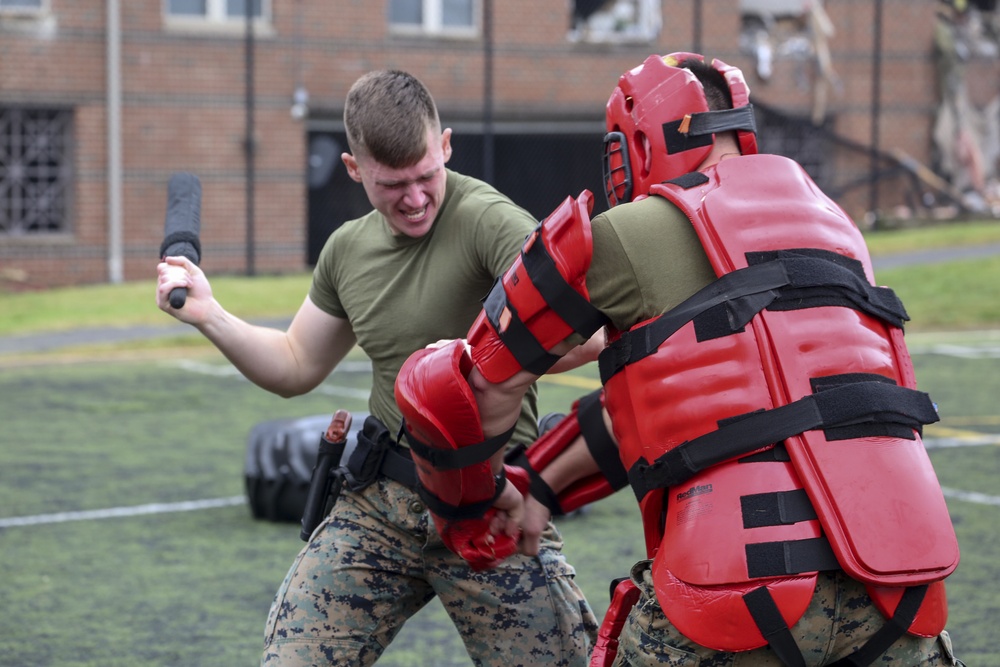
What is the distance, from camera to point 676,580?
291 centimetres

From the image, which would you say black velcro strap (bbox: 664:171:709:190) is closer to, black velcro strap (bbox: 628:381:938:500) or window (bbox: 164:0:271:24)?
black velcro strap (bbox: 628:381:938:500)

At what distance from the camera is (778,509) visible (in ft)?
9.27

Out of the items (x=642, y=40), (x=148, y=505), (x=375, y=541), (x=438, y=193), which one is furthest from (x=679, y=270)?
(x=642, y=40)

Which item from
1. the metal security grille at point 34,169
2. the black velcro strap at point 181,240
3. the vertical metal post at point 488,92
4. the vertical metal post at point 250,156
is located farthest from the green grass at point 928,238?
the black velcro strap at point 181,240

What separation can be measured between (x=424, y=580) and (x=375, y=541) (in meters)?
0.20

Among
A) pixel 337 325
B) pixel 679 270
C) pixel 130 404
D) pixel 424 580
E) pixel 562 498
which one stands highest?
pixel 679 270

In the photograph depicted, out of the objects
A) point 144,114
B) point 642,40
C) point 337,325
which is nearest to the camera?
point 337,325

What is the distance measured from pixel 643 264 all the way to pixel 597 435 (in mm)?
894

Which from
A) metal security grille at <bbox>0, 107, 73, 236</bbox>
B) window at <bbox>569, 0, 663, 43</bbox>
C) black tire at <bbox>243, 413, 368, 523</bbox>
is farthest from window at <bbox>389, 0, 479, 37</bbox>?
black tire at <bbox>243, 413, 368, 523</bbox>

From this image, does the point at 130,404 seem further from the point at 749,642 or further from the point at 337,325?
the point at 749,642

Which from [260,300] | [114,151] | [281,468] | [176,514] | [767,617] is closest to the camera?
[767,617]

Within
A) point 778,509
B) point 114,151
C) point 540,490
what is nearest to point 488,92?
point 114,151

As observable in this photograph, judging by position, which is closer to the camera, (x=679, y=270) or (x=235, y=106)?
(x=679, y=270)

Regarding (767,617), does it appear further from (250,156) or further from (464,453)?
(250,156)
